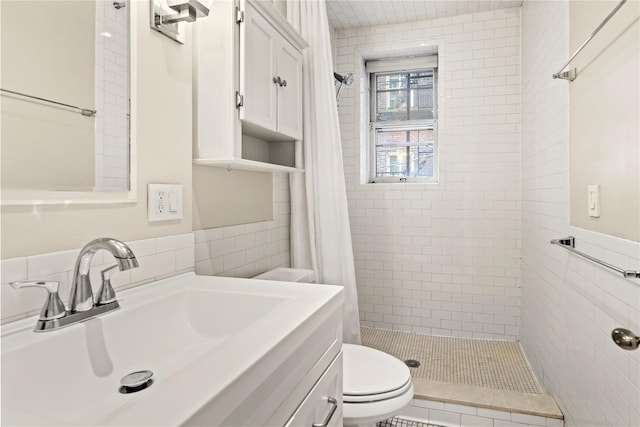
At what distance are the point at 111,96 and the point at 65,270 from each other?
0.48 meters

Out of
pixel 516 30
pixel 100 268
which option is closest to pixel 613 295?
pixel 100 268

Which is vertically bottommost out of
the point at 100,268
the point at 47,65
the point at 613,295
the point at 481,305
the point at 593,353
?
the point at 481,305

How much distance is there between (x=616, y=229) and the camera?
3.92 feet

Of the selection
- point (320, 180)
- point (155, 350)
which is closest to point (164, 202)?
point (155, 350)

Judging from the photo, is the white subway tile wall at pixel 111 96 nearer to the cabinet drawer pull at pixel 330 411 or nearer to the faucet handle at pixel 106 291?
the faucet handle at pixel 106 291

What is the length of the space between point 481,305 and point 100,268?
2.66 metres

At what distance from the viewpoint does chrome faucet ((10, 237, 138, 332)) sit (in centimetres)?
75

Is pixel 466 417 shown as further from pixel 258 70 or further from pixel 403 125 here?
pixel 403 125

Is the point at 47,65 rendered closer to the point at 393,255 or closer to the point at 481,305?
the point at 393,255

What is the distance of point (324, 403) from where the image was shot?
3.10 ft

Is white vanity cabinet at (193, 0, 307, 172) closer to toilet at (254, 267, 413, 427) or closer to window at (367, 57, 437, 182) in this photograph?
toilet at (254, 267, 413, 427)

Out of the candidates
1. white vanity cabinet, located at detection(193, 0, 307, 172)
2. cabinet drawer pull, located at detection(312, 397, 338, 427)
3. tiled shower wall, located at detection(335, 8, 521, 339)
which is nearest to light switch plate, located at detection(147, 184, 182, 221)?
white vanity cabinet, located at detection(193, 0, 307, 172)

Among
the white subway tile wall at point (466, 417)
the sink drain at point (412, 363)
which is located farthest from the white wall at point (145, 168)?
the sink drain at point (412, 363)

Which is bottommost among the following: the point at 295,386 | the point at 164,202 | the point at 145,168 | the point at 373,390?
the point at 373,390
